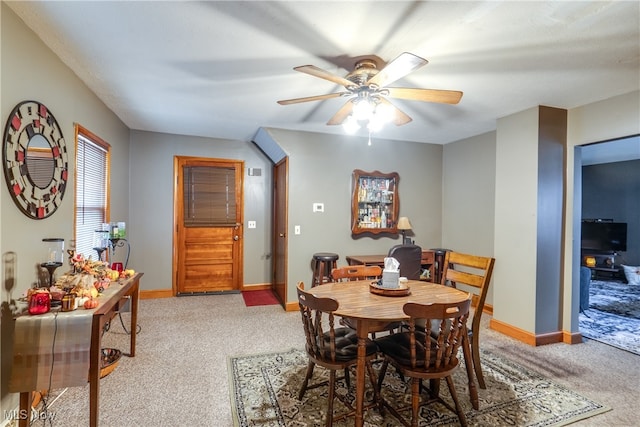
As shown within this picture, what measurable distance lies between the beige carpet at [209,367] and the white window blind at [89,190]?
1082 millimetres

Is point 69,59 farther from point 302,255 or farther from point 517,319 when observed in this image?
Result: point 517,319

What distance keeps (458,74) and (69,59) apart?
3052 mm

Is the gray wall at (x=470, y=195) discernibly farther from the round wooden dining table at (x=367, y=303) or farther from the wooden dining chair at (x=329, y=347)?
the wooden dining chair at (x=329, y=347)

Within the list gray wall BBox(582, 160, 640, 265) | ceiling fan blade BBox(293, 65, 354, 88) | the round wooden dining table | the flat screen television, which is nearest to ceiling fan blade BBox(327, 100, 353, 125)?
Answer: ceiling fan blade BBox(293, 65, 354, 88)

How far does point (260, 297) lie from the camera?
4949 mm

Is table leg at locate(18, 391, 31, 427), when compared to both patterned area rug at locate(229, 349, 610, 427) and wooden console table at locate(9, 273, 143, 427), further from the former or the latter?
patterned area rug at locate(229, 349, 610, 427)

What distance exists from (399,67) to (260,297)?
13.1 ft

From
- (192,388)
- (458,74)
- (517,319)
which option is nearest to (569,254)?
(517,319)

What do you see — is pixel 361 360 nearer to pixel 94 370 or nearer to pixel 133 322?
pixel 94 370

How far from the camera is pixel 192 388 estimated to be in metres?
2.42

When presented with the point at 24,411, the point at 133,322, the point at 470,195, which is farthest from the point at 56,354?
the point at 470,195

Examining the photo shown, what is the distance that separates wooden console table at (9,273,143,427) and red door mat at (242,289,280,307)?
276 cm

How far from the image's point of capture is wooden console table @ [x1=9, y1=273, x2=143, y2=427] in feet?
5.75

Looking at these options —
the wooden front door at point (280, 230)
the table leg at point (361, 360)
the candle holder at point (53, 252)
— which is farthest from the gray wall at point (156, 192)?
the table leg at point (361, 360)
